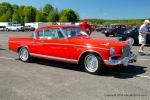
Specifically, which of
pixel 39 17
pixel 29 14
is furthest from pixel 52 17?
pixel 29 14

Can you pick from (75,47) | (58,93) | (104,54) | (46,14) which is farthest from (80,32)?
(46,14)

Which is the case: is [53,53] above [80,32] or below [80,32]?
below

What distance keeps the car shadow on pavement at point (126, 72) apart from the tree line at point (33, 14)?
105 meters

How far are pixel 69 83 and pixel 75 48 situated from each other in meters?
1.84

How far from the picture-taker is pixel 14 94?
647 cm

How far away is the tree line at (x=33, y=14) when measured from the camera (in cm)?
11400

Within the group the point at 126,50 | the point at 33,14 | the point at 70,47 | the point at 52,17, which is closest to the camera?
the point at 126,50

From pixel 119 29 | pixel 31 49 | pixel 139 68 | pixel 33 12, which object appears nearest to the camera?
pixel 139 68

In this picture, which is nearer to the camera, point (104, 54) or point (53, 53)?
point (104, 54)

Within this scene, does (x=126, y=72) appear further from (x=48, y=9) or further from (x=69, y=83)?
(x=48, y=9)

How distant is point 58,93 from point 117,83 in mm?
1805

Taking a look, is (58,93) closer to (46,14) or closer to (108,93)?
(108,93)

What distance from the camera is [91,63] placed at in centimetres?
883

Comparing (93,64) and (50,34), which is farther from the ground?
(50,34)
